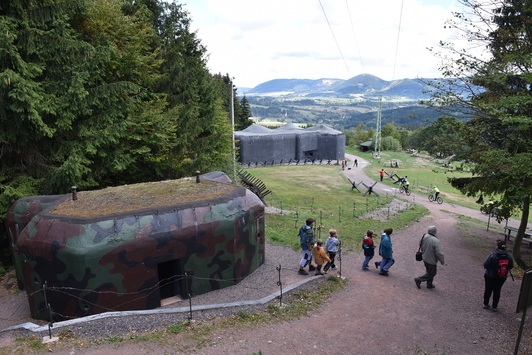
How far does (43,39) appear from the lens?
12.8 m

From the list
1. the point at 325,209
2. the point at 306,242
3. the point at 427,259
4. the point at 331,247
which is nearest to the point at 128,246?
the point at 306,242

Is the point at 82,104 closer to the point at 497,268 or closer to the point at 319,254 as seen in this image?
the point at 319,254

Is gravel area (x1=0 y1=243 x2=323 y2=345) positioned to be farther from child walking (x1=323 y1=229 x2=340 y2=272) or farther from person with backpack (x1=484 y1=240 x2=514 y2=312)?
person with backpack (x1=484 y1=240 x2=514 y2=312)

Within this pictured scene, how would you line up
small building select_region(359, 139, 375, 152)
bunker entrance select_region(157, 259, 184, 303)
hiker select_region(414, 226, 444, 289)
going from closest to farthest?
bunker entrance select_region(157, 259, 184, 303), hiker select_region(414, 226, 444, 289), small building select_region(359, 139, 375, 152)

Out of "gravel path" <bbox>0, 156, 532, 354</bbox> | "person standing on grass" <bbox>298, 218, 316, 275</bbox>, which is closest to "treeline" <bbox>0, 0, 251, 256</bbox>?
"gravel path" <bbox>0, 156, 532, 354</bbox>

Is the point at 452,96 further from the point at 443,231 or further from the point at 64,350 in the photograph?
the point at 64,350

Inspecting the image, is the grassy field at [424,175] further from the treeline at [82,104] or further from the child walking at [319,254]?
the treeline at [82,104]

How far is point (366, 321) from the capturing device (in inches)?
352

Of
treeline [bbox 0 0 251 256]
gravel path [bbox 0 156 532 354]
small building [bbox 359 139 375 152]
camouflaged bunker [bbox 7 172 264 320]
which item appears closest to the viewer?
gravel path [bbox 0 156 532 354]

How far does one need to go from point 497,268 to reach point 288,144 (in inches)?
1806

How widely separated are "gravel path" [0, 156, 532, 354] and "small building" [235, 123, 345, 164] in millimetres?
37548

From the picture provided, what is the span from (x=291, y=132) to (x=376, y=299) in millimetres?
46540

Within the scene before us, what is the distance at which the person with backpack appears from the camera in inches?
365

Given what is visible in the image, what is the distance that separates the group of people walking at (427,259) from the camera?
30.8ft
